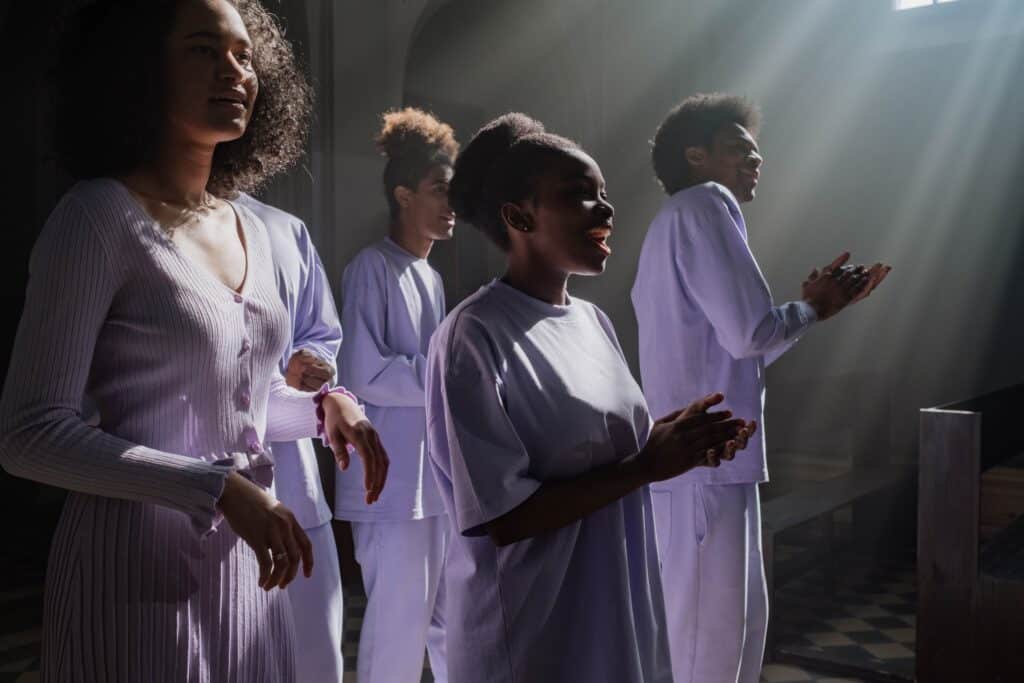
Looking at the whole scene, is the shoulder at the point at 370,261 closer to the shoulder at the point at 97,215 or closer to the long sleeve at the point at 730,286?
the long sleeve at the point at 730,286

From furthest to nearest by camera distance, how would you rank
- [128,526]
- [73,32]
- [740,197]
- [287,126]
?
1. [740,197]
2. [287,126]
3. [73,32]
4. [128,526]

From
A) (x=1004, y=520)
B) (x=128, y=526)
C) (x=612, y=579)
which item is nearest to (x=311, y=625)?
(x=612, y=579)

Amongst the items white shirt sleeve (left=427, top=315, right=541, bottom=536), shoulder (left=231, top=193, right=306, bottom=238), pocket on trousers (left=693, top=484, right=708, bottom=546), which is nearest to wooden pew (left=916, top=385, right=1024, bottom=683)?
pocket on trousers (left=693, top=484, right=708, bottom=546)

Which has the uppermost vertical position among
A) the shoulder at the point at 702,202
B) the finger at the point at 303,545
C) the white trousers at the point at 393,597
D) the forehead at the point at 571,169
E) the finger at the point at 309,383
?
the shoulder at the point at 702,202

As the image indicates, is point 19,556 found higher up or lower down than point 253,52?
lower down

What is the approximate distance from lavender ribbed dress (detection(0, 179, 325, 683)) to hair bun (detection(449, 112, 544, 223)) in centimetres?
69

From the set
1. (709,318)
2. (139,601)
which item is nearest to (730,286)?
(709,318)

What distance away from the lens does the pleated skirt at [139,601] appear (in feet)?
4.36

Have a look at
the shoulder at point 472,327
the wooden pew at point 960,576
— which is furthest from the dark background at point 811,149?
the shoulder at point 472,327

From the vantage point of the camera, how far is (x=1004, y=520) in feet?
23.1

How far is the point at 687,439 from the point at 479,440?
36 cm

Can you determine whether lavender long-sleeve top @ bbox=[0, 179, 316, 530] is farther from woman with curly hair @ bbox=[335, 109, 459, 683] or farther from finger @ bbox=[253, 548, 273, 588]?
woman with curly hair @ bbox=[335, 109, 459, 683]

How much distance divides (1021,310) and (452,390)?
25.5ft

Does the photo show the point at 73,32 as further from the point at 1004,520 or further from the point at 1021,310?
the point at 1021,310
